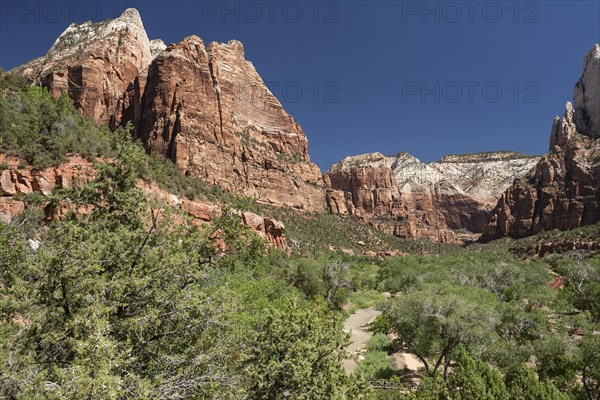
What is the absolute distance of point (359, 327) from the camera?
120 ft

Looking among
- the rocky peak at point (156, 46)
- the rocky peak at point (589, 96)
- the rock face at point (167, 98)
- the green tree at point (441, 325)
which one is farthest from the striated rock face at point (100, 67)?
the rocky peak at point (589, 96)

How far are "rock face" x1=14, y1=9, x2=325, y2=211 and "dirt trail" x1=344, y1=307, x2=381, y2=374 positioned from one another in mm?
54731

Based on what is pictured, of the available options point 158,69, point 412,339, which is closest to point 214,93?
point 158,69

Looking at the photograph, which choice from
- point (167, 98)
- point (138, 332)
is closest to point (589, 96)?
point (167, 98)

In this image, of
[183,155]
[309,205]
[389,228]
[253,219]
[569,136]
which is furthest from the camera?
[389,228]

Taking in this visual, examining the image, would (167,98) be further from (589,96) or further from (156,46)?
(589,96)

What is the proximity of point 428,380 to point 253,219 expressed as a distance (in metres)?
44.6

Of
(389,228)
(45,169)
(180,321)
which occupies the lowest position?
(180,321)

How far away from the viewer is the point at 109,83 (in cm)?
9194

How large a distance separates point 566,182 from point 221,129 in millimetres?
115685

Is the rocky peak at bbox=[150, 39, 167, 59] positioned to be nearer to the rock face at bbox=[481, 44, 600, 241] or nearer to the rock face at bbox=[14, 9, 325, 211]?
the rock face at bbox=[14, 9, 325, 211]

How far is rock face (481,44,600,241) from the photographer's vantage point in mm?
115125

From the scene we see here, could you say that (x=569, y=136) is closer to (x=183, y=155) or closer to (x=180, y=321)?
(x=183, y=155)

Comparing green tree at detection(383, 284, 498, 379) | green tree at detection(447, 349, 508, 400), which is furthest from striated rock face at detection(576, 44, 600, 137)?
green tree at detection(447, 349, 508, 400)
